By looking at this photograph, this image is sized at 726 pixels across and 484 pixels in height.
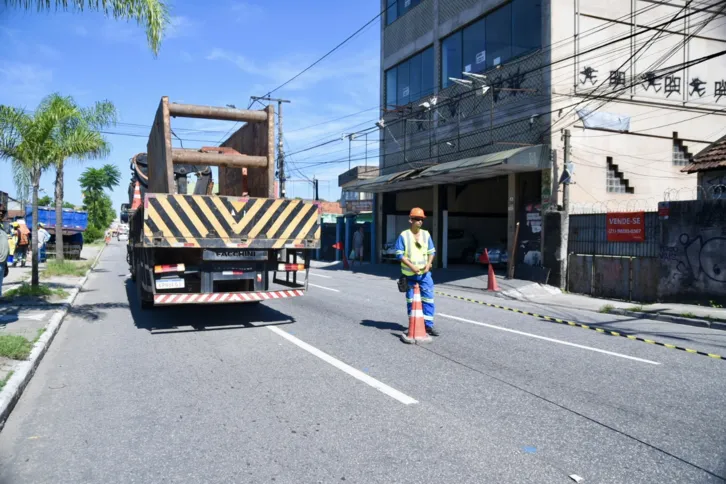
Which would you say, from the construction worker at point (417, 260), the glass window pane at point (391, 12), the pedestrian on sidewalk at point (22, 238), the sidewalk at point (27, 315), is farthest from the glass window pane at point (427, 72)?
the pedestrian on sidewalk at point (22, 238)

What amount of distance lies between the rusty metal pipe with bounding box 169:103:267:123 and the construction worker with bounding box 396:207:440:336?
3476 millimetres

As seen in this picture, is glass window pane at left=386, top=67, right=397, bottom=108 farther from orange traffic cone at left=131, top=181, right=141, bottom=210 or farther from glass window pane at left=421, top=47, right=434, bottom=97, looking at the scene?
orange traffic cone at left=131, top=181, right=141, bottom=210

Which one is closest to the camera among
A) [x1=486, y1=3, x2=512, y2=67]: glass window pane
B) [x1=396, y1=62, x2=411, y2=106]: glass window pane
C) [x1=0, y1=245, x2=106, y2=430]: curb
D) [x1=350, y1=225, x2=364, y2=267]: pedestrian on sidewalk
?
[x1=0, y1=245, x2=106, y2=430]: curb

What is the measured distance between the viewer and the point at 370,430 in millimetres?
4582

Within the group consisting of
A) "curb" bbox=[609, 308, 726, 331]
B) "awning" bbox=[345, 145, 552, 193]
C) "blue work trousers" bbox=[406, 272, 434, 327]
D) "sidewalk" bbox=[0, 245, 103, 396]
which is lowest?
"curb" bbox=[609, 308, 726, 331]

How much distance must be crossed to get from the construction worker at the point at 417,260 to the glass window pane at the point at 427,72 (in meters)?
16.1

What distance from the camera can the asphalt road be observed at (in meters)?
3.93

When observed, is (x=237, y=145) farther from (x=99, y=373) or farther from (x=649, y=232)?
(x=649, y=232)

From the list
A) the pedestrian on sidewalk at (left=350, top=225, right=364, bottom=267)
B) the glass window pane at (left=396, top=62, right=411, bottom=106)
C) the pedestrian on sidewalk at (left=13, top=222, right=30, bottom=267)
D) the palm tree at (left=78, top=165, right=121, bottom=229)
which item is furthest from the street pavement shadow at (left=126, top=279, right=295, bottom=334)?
the palm tree at (left=78, top=165, right=121, bottom=229)

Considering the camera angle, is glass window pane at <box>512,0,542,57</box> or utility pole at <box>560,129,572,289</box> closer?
utility pole at <box>560,129,572,289</box>

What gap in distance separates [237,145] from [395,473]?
8.84 meters

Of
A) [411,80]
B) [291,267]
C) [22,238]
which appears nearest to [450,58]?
[411,80]

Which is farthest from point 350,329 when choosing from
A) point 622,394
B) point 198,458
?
point 198,458

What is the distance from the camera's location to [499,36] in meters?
19.1
